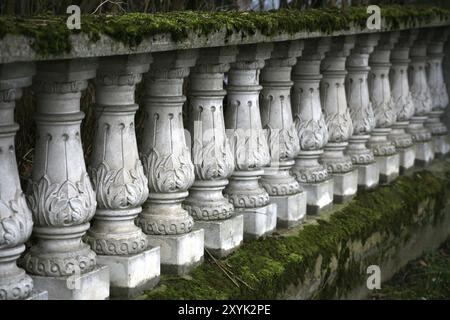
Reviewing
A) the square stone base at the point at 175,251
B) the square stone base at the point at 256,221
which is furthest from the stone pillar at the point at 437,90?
the square stone base at the point at 175,251

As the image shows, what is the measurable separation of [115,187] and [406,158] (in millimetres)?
4326

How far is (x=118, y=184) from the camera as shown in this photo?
5047 mm

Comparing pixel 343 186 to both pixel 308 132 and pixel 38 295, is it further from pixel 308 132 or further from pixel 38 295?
pixel 38 295

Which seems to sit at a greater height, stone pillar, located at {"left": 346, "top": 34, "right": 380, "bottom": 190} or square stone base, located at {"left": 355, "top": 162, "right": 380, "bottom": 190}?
stone pillar, located at {"left": 346, "top": 34, "right": 380, "bottom": 190}

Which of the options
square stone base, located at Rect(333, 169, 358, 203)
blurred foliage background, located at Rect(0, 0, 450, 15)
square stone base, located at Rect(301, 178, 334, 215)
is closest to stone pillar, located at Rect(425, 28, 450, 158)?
blurred foliage background, located at Rect(0, 0, 450, 15)

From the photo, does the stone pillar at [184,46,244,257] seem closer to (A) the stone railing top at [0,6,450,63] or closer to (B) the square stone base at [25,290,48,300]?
(A) the stone railing top at [0,6,450,63]

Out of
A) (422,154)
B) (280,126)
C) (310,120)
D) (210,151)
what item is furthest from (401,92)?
(210,151)

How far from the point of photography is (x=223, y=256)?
230 inches

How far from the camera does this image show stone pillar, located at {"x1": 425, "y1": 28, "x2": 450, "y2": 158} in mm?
9594

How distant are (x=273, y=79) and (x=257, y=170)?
0.61 m

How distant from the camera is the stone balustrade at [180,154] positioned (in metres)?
4.66

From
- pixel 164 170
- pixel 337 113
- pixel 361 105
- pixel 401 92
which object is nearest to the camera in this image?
pixel 164 170
